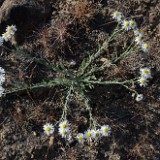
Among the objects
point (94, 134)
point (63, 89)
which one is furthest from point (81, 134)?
point (63, 89)

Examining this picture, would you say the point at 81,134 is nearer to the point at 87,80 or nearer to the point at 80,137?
the point at 80,137

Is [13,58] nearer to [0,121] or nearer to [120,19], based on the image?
[0,121]

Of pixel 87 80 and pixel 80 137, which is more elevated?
pixel 87 80

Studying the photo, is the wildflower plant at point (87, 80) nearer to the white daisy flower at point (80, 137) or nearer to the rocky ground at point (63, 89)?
the white daisy flower at point (80, 137)

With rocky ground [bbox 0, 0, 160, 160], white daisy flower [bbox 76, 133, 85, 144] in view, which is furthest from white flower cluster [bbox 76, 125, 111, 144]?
rocky ground [bbox 0, 0, 160, 160]

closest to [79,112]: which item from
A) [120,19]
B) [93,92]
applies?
[93,92]

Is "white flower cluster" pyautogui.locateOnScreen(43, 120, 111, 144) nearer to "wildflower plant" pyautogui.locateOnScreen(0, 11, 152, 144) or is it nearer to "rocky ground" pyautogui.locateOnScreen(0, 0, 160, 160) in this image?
"wildflower plant" pyautogui.locateOnScreen(0, 11, 152, 144)

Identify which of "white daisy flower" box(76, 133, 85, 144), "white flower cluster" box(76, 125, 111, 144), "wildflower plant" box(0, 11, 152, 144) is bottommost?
"white daisy flower" box(76, 133, 85, 144)

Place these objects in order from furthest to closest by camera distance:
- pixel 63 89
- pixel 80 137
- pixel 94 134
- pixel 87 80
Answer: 1. pixel 63 89
2. pixel 87 80
3. pixel 80 137
4. pixel 94 134

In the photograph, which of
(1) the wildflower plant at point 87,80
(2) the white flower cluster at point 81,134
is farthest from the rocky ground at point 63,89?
(2) the white flower cluster at point 81,134

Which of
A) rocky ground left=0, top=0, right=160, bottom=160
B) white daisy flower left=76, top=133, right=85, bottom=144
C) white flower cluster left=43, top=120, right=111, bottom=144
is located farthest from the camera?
rocky ground left=0, top=0, right=160, bottom=160
